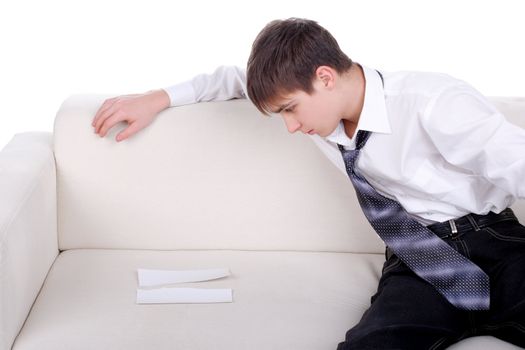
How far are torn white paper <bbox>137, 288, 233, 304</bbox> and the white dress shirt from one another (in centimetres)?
47

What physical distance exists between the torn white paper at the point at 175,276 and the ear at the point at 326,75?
1.96 ft

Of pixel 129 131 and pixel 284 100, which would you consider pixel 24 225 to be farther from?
pixel 284 100

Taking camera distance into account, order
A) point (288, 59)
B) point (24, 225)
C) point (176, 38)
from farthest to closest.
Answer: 1. point (176, 38)
2. point (24, 225)
3. point (288, 59)

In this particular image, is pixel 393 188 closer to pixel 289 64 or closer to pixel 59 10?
pixel 289 64

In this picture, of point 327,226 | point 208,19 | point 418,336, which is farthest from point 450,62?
point 418,336

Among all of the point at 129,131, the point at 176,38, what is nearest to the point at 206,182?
the point at 129,131

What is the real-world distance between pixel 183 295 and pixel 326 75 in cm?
65

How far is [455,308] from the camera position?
196cm

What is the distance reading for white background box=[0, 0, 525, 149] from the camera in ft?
11.6

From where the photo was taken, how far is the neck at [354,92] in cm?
203

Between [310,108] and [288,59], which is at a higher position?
[288,59]

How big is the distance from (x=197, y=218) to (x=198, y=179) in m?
0.11

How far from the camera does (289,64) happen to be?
195cm

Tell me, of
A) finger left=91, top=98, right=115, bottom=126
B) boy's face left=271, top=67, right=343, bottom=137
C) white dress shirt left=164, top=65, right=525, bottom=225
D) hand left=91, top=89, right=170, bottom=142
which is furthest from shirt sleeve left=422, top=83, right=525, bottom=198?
finger left=91, top=98, right=115, bottom=126
